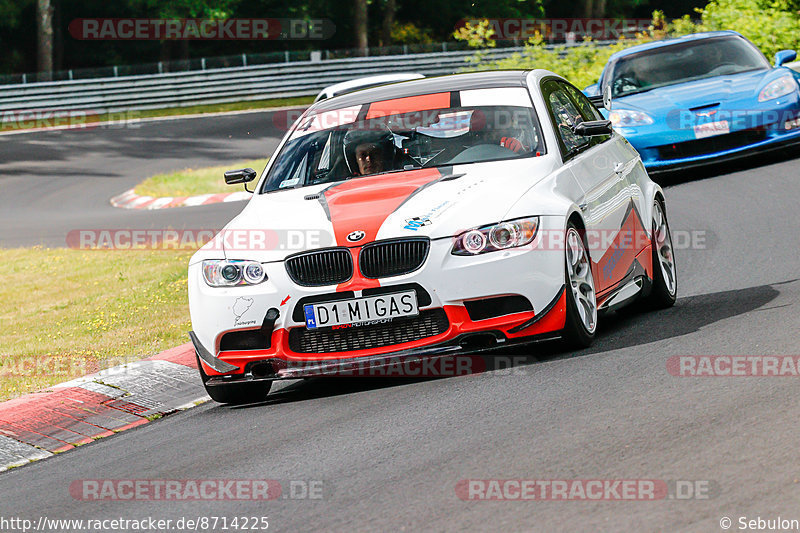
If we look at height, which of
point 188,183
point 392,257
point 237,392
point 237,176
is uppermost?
point 237,176

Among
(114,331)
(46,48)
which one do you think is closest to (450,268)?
(114,331)

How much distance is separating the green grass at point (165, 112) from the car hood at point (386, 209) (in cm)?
3046

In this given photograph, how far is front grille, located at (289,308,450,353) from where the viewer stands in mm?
6004

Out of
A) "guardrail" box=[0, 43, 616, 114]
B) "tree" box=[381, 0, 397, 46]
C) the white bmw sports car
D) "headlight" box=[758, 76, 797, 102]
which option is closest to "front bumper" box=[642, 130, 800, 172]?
"headlight" box=[758, 76, 797, 102]

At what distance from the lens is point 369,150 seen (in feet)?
23.9

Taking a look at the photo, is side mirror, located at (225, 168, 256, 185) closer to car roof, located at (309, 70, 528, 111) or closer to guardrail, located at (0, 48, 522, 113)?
car roof, located at (309, 70, 528, 111)

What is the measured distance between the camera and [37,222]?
1714 cm

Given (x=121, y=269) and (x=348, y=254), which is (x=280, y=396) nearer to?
(x=348, y=254)

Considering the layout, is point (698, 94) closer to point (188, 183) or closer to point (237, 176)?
point (237, 176)

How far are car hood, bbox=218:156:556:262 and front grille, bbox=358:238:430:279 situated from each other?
42 millimetres

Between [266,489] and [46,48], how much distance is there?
132 feet

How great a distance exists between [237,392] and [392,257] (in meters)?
1.28

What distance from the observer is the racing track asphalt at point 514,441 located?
4.04m

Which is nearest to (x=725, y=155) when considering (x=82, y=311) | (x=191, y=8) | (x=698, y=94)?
(x=698, y=94)
